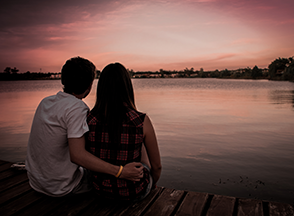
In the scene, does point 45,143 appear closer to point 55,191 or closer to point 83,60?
point 55,191

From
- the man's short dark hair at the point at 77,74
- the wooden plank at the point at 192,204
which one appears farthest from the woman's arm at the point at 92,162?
the wooden plank at the point at 192,204

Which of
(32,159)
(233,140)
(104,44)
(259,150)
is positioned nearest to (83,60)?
(32,159)

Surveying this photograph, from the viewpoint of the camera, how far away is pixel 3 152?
8.00 m

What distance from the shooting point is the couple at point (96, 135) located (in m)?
2.18

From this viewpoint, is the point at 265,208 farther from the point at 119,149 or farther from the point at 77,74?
the point at 77,74

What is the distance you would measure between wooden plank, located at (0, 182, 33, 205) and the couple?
80 centimetres

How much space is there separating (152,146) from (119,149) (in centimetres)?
39

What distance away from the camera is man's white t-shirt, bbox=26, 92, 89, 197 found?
2.20 metres

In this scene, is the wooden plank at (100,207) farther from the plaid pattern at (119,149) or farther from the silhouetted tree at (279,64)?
the silhouetted tree at (279,64)

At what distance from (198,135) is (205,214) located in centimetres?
726

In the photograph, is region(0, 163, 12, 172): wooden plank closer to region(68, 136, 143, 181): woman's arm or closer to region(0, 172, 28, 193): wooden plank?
region(0, 172, 28, 193): wooden plank

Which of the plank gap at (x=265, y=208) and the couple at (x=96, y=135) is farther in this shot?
the plank gap at (x=265, y=208)

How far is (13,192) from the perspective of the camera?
3.11 m

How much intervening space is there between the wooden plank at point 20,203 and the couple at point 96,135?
1.71 ft
